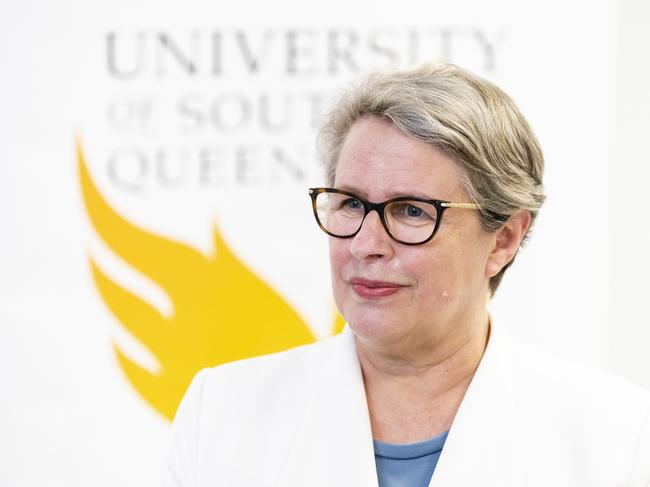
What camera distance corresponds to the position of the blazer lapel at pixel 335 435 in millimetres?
1583

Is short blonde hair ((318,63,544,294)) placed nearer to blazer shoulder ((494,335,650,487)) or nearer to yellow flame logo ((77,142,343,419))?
blazer shoulder ((494,335,650,487))

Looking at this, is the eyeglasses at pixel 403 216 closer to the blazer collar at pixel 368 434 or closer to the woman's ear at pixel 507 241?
the woman's ear at pixel 507 241

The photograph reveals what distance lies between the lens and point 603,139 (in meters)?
2.43

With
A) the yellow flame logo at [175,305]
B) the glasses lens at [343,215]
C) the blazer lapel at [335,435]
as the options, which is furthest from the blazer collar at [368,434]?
the yellow flame logo at [175,305]

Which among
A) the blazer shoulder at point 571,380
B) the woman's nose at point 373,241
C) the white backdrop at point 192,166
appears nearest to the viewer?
the woman's nose at point 373,241

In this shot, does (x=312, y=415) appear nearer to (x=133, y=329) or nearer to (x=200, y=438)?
(x=200, y=438)

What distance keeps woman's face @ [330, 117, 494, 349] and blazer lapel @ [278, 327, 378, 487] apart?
157mm

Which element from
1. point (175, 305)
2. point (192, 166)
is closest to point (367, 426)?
point (175, 305)

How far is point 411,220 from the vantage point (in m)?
1.53

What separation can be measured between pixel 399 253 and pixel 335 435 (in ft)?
1.19

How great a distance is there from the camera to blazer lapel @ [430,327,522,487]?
1.53 m

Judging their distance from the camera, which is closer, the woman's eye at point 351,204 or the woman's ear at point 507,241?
the woman's eye at point 351,204

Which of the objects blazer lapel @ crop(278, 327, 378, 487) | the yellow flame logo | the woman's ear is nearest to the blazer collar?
blazer lapel @ crop(278, 327, 378, 487)

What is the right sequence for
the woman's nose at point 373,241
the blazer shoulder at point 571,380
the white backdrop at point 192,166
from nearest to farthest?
the woman's nose at point 373,241 < the blazer shoulder at point 571,380 < the white backdrop at point 192,166
